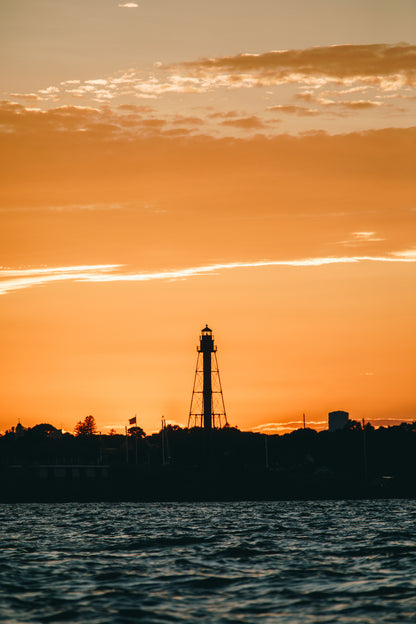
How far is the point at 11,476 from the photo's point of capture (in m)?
178

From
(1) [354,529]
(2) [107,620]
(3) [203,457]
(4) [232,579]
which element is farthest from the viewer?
(3) [203,457]

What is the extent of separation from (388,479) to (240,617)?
151176mm

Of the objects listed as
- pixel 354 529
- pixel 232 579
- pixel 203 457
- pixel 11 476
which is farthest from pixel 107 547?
pixel 11 476

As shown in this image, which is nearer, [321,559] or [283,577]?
[283,577]

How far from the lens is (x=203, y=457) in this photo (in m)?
168

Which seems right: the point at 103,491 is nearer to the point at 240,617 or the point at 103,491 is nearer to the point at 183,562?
the point at 183,562

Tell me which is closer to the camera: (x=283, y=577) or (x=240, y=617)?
(x=240, y=617)

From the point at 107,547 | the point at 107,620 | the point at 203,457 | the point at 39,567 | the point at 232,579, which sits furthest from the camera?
the point at 203,457

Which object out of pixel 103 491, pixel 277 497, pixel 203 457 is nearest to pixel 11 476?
pixel 103 491

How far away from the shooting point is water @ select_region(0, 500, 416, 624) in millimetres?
26766

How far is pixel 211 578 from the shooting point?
1331 inches

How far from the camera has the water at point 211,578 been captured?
26766 mm

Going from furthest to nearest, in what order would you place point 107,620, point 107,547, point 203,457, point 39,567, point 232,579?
1. point 203,457
2. point 107,547
3. point 39,567
4. point 232,579
5. point 107,620

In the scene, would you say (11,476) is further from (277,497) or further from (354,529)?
(354,529)
